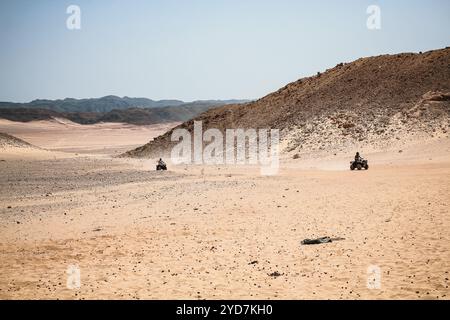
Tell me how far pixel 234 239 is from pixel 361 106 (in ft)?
114

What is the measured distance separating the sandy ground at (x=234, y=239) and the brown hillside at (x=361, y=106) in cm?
1627

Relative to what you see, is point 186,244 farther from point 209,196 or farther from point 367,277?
point 209,196

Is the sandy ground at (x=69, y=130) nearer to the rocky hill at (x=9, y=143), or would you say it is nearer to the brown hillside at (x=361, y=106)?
the rocky hill at (x=9, y=143)

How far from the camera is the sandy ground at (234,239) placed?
29.8ft

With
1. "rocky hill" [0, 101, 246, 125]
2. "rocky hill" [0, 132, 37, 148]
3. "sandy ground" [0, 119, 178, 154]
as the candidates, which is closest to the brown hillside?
"rocky hill" [0, 132, 37, 148]

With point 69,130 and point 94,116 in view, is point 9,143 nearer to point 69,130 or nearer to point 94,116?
point 69,130

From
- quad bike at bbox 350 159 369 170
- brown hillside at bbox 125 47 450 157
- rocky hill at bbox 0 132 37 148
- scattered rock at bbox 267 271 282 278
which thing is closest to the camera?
scattered rock at bbox 267 271 282 278

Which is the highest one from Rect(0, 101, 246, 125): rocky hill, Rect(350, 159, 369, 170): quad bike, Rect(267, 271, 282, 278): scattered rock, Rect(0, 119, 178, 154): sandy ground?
Rect(0, 101, 246, 125): rocky hill

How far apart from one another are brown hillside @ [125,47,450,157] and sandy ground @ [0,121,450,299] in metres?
16.3

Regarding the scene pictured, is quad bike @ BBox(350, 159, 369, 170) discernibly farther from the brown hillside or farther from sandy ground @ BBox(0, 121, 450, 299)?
the brown hillside

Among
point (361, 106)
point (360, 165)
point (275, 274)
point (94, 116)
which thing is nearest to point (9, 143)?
point (361, 106)

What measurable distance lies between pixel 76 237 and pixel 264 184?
496 inches

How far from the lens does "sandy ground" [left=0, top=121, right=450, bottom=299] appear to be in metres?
9.09

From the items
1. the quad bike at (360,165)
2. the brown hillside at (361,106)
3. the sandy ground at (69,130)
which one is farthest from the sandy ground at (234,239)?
the sandy ground at (69,130)
